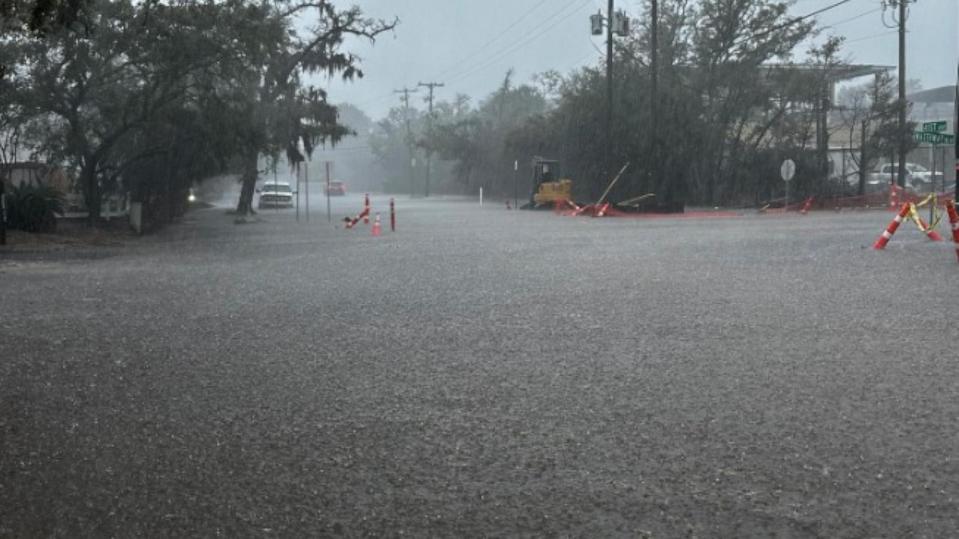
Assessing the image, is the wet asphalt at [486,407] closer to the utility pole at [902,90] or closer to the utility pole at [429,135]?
the utility pole at [902,90]

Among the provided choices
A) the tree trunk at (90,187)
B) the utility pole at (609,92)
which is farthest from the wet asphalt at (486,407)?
the utility pole at (609,92)

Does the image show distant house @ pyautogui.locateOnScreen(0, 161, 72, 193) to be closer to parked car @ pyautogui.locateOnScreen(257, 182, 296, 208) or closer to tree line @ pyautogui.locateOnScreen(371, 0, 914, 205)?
tree line @ pyautogui.locateOnScreen(371, 0, 914, 205)

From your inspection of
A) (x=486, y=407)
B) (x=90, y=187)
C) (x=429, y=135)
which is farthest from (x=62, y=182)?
(x=429, y=135)

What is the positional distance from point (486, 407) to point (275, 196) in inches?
2391

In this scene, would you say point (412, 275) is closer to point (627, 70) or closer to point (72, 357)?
point (72, 357)

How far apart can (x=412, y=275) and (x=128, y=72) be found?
16.0m

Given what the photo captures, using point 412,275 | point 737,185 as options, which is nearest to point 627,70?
point 737,185

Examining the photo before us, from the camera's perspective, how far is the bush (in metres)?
27.6

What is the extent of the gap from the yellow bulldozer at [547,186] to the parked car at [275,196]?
17.4 m

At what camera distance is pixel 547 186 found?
53156 millimetres

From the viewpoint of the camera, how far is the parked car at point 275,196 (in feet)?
218

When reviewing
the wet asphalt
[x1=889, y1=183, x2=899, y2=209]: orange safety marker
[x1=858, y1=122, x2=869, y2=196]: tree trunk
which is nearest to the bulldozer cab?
[x1=858, y1=122, x2=869, y2=196]: tree trunk

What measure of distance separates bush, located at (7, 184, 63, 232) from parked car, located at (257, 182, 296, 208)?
123 feet

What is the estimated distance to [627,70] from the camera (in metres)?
56.4
